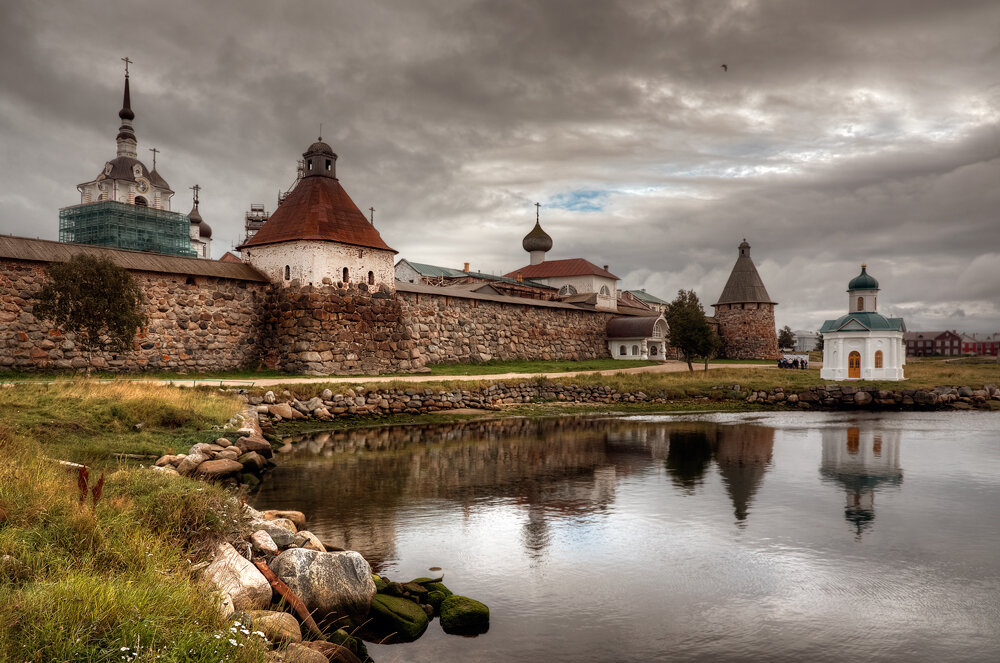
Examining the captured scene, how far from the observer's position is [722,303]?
60.1 m

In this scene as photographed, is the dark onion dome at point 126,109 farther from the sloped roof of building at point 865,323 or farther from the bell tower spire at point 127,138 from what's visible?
the sloped roof of building at point 865,323

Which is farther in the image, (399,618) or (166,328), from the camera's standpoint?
(166,328)

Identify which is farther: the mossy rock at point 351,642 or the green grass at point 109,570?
the mossy rock at point 351,642

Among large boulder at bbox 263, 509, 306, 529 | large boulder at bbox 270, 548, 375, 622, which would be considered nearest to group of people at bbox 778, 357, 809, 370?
large boulder at bbox 263, 509, 306, 529

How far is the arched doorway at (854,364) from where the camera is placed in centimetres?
3453

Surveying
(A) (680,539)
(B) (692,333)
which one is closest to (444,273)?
(B) (692,333)

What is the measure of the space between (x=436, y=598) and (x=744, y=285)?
57429 millimetres

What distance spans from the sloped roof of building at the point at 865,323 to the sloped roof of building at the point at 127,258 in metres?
27.8

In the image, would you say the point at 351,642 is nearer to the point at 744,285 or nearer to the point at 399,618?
the point at 399,618

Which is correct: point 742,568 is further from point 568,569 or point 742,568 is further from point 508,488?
point 508,488

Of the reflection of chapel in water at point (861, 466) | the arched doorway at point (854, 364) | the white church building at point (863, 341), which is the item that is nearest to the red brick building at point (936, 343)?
the white church building at point (863, 341)

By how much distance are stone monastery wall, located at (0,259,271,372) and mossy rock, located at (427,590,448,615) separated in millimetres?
19134

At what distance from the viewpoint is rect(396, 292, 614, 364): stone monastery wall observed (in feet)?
104

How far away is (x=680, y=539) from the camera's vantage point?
9180 millimetres
